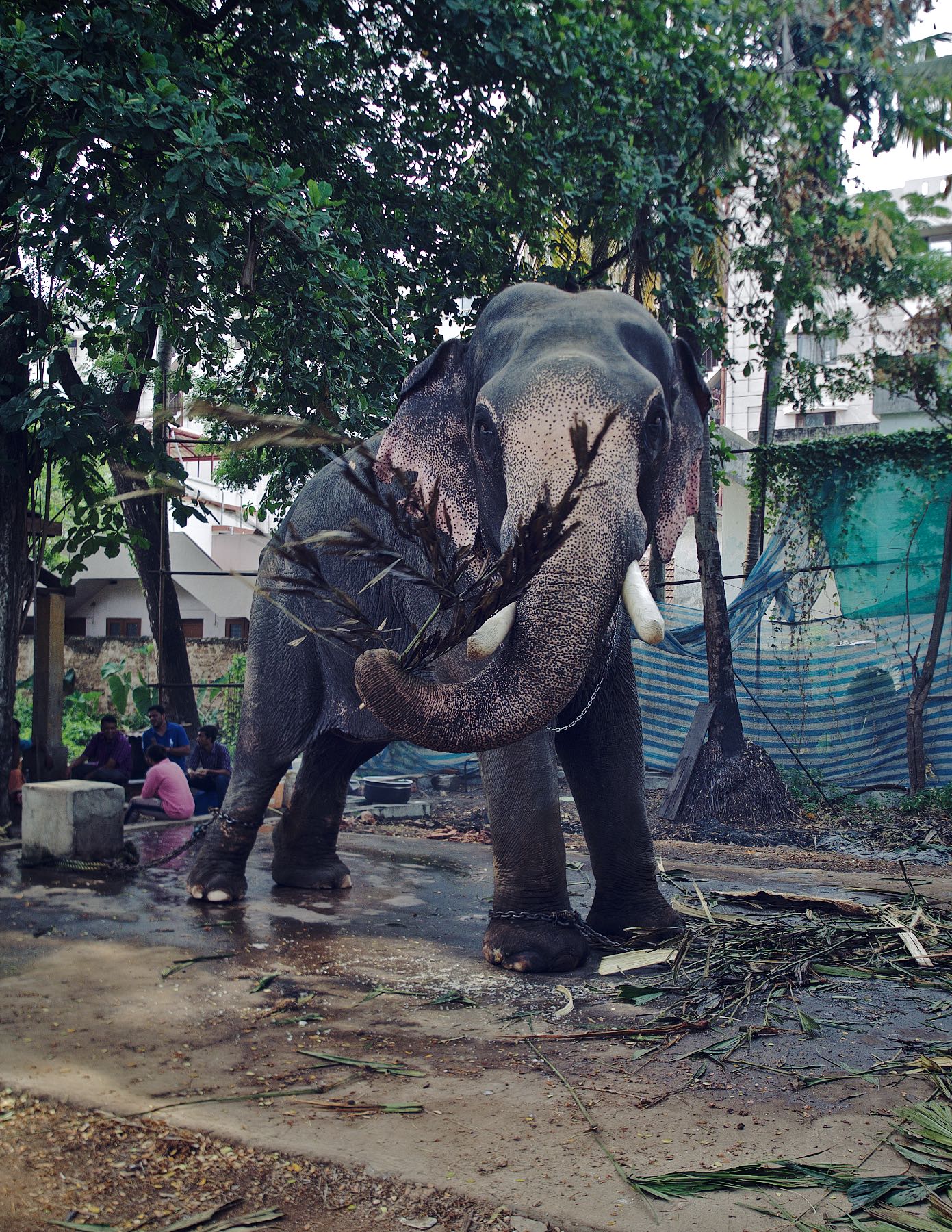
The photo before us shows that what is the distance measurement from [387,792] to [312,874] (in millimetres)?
4255

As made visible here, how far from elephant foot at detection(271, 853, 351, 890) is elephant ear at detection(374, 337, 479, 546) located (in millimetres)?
2486

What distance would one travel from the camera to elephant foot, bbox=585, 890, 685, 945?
190 inches

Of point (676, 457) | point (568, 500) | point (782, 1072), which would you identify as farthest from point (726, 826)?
point (568, 500)

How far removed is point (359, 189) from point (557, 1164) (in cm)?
792

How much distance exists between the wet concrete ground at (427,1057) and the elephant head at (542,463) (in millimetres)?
981

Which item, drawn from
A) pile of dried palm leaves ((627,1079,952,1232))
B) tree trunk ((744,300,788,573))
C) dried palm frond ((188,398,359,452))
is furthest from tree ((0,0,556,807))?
tree trunk ((744,300,788,573))

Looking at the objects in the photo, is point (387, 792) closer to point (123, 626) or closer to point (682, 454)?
point (682, 454)

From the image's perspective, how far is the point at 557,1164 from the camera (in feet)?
8.73

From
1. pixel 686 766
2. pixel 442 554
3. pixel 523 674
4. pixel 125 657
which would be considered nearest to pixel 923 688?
pixel 686 766

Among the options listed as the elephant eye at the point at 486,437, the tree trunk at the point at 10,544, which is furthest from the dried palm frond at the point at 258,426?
the tree trunk at the point at 10,544

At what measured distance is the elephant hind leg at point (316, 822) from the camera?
644 cm

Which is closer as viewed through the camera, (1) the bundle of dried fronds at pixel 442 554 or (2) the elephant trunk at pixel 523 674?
(1) the bundle of dried fronds at pixel 442 554

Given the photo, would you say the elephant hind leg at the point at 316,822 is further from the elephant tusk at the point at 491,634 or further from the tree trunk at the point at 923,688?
the tree trunk at the point at 923,688

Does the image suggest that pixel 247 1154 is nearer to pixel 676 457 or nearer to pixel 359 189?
pixel 676 457
